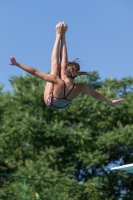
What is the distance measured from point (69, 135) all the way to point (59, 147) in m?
0.43

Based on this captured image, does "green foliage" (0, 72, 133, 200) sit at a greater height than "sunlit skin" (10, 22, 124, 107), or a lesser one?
greater

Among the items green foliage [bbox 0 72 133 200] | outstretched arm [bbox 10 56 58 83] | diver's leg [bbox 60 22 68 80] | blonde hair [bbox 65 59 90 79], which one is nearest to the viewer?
outstretched arm [bbox 10 56 58 83]

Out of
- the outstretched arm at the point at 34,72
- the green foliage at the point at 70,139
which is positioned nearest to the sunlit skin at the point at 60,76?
the outstretched arm at the point at 34,72

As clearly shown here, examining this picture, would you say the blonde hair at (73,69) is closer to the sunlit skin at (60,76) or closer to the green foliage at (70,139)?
the sunlit skin at (60,76)

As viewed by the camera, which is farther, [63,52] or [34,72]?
[63,52]

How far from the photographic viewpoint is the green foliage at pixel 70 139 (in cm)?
1466

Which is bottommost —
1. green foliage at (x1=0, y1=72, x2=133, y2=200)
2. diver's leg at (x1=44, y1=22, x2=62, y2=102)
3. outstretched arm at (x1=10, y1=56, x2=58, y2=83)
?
outstretched arm at (x1=10, y1=56, x2=58, y2=83)

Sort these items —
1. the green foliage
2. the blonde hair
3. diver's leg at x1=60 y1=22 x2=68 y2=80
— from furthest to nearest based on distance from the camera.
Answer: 1. the green foliage
2. diver's leg at x1=60 y1=22 x2=68 y2=80
3. the blonde hair

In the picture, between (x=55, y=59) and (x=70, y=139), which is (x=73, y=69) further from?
(x=70, y=139)

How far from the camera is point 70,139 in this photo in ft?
49.5

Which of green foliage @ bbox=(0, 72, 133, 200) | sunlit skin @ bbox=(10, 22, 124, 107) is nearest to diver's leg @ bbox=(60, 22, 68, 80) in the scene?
sunlit skin @ bbox=(10, 22, 124, 107)

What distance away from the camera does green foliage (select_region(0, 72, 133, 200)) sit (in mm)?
14664

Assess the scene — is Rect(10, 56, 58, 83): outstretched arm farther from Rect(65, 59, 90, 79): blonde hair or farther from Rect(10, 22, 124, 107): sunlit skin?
Rect(65, 59, 90, 79): blonde hair

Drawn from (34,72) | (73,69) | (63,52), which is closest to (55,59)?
(63,52)
